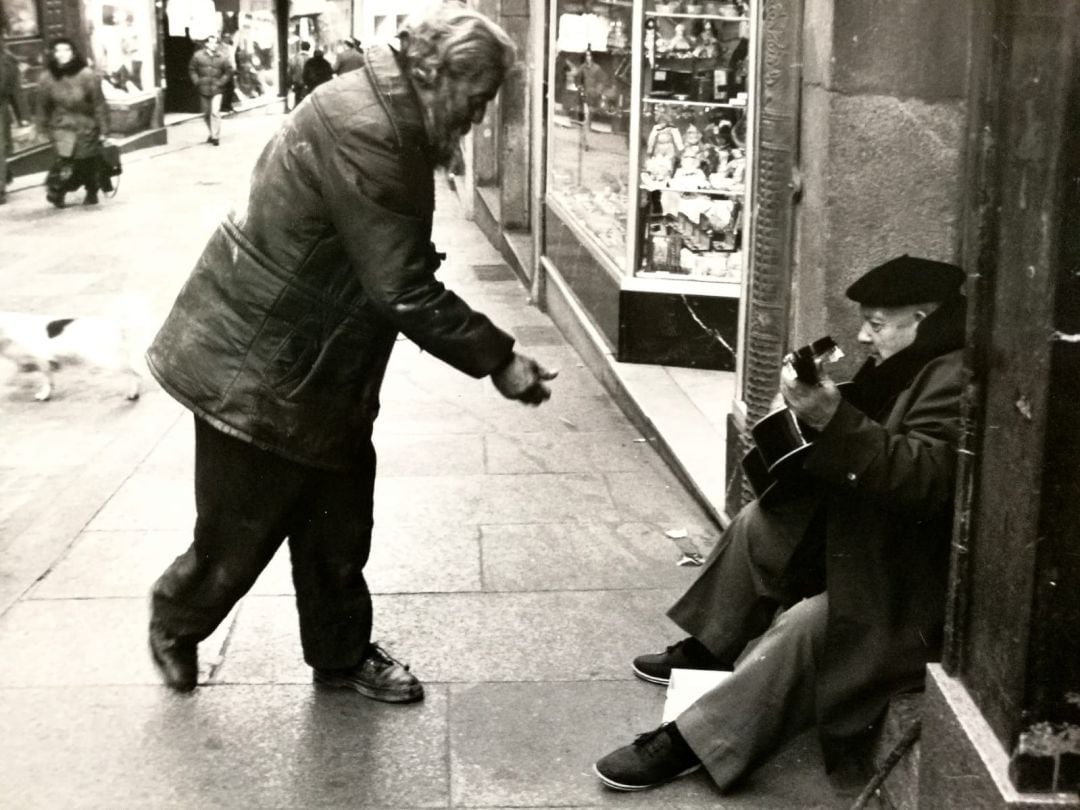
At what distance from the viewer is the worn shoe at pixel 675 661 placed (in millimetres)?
4418

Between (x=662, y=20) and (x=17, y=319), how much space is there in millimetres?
3758

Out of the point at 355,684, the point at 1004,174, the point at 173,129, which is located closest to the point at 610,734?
the point at 355,684

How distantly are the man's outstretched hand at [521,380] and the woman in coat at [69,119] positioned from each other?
13304mm

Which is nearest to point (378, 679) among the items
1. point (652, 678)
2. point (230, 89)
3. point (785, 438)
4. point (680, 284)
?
point (652, 678)

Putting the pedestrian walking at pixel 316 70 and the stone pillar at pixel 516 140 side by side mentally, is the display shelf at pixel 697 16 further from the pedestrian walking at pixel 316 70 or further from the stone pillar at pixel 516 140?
the pedestrian walking at pixel 316 70

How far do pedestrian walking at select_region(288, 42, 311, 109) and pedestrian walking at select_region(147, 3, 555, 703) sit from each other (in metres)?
24.9

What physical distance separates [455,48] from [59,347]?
5.06 m

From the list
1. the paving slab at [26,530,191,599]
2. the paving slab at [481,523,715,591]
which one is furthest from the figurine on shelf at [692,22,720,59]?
the paving slab at [26,530,191,599]

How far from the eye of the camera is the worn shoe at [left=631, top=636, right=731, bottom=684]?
14.5 feet

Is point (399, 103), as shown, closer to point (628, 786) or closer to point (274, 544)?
point (274, 544)

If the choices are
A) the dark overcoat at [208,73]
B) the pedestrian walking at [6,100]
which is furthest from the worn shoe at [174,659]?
the dark overcoat at [208,73]

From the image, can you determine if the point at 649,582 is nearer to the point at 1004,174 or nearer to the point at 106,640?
the point at 106,640

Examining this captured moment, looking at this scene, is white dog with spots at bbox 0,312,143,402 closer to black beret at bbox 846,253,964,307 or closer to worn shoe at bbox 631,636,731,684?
worn shoe at bbox 631,636,731,684

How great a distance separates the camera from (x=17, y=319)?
321 inches
